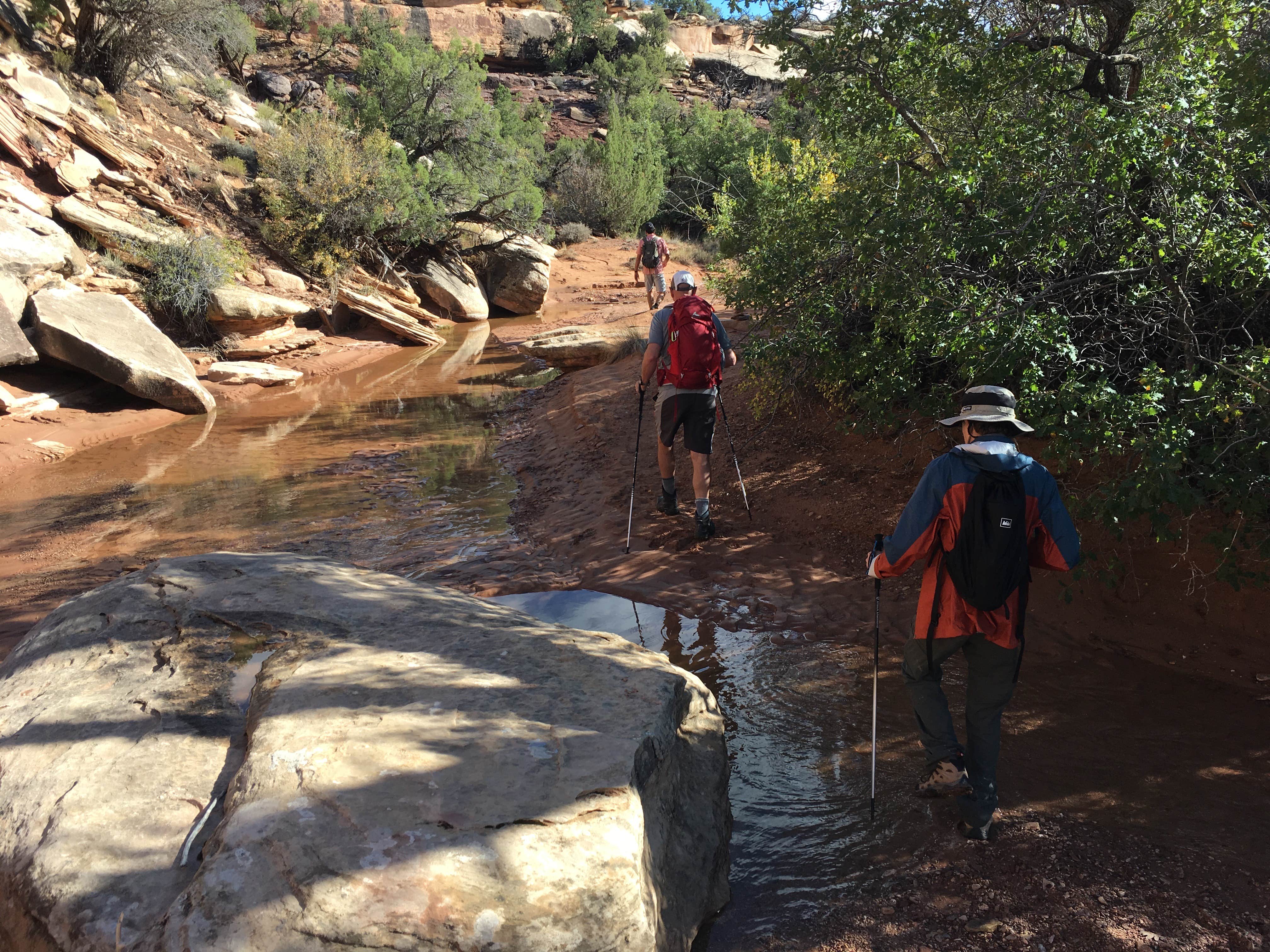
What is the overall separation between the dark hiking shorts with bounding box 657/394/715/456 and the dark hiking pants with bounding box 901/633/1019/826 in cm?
326

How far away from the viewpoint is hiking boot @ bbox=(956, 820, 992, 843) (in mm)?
3270

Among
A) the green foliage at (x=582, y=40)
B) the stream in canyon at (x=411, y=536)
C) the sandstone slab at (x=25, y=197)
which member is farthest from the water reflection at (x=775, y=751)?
the green foliage at (x=582, y=40)

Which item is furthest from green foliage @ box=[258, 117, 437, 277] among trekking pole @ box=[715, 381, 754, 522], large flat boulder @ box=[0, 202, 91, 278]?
trekking pole @ box=[715, 381, 754, 522]

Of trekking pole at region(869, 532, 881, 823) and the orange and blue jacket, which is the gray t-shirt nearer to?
trekking pole at region(869, 532, 881, 823)

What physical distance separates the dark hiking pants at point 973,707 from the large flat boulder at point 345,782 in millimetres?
869

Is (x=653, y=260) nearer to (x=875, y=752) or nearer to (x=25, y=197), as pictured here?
(x=25, y=197)

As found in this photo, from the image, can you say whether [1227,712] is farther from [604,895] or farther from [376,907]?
[376,907]

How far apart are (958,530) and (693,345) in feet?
Result: 11.6

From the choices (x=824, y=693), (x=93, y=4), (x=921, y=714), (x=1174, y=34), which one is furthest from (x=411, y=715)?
(x=93, y=4)

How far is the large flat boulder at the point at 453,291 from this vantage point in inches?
814

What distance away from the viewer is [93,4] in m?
18.3

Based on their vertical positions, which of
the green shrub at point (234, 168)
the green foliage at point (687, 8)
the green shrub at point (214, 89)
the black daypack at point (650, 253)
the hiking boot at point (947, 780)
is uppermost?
the green foliage at point (687, 8)

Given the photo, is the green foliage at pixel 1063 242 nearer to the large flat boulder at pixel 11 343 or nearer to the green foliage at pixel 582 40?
the large flat boulder at pixel 11 343

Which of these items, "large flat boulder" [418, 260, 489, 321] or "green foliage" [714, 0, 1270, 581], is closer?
"green foliage" [714, 0, 1270, 581]
